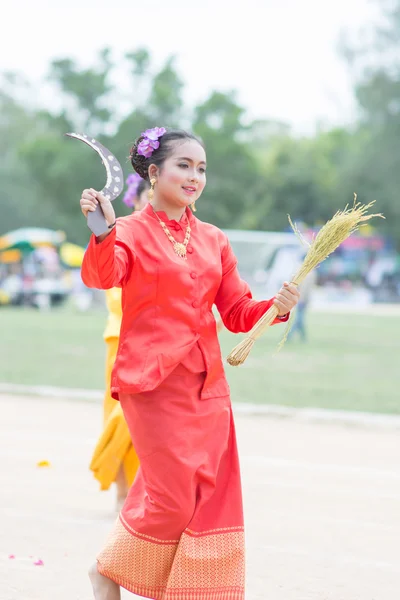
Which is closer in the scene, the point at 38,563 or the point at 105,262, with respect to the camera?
the point at 105,262

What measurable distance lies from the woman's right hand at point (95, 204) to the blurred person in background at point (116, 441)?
89.7 inches

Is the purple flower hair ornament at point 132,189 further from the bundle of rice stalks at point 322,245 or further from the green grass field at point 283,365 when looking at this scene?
the green grass field at point 283,365

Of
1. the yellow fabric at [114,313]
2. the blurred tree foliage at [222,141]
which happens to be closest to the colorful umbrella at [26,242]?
the blurred tree foliage at [222,141]

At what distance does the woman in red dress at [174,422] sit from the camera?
3.56 m

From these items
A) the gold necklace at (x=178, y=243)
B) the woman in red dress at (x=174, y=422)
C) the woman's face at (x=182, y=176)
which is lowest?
the woman in red dress at (x=174, y=422)

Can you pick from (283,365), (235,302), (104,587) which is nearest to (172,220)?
(235,302)

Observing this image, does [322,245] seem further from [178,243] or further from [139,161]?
[139,161]

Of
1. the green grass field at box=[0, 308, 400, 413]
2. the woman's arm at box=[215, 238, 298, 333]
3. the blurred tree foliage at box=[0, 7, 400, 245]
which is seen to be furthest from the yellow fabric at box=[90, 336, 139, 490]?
the blurred tree foliage at box=[0, 7, 400, 245]

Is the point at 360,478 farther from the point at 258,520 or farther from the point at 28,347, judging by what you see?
the point at 28,347

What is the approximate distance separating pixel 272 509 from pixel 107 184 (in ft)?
9.80

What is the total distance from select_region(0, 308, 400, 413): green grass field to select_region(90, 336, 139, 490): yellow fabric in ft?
15.9

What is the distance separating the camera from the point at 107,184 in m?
3.54

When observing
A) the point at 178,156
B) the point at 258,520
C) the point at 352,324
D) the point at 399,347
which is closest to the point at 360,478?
the point at 258,520

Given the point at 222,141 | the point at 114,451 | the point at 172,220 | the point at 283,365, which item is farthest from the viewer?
the point at 222,141
